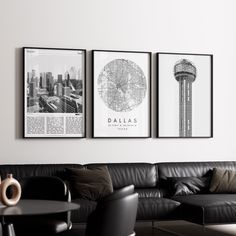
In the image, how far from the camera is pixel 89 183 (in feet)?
20.5

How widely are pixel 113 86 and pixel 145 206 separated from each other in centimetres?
159

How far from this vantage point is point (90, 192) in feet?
20.3

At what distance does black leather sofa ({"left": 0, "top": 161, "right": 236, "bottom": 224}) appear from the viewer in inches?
233

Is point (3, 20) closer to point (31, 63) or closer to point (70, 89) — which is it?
point (31, 63)

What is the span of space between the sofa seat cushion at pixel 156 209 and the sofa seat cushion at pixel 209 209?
10cm

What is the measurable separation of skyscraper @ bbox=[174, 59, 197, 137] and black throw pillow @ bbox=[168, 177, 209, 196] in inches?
27.2

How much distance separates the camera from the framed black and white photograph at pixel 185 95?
7.18m

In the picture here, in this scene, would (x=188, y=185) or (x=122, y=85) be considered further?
(x=122, y=85)

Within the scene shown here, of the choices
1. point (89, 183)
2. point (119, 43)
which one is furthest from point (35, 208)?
point (119, 43)

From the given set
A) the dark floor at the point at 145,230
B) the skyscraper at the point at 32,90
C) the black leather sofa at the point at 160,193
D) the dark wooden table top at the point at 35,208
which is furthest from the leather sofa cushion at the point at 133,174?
the dark wooden table top at the point at 35,208

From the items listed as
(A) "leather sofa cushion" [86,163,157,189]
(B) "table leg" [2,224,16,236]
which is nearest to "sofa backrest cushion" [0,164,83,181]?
(A) "leather sofa cushion" [86,163,157,189]

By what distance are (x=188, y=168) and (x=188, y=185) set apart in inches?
10.5

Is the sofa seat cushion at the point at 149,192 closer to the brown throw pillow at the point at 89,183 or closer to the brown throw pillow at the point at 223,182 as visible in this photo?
the brown throw pillow at the point at 89,183

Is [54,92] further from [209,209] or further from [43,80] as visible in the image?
[209,209]
